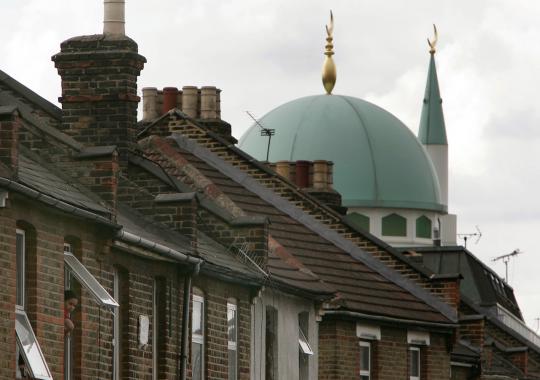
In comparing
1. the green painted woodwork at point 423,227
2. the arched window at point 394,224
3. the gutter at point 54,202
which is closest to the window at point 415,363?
the gutter at point 54,202

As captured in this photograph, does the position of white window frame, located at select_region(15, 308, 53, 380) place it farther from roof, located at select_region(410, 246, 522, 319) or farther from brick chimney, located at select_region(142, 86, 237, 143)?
roof, located at select_region(410, 246, 522, 319)

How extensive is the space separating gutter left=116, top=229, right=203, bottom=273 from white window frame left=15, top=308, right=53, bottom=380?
306 cm

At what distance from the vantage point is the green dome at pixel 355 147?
85.6m

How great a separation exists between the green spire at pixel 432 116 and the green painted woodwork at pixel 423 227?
26.1 meters

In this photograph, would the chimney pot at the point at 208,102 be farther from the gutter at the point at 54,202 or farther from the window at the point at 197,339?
the gutter at the point at 54,202

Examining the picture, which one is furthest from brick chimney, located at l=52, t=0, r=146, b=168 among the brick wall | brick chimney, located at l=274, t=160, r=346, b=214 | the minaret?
the minaret

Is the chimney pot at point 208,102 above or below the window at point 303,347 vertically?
above

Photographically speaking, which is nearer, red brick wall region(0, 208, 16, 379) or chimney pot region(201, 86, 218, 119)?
red brick wall region(0, 208, 16, 379)

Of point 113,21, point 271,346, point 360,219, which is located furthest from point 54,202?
A: point 360,219

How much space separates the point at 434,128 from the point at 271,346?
255 feet

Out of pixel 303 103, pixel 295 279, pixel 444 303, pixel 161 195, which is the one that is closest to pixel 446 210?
pixel 303 103

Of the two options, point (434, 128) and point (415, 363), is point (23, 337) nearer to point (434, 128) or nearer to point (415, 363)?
point (415, 363)

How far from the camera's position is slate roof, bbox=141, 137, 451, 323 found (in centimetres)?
4938

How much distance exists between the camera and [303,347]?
151 ft
